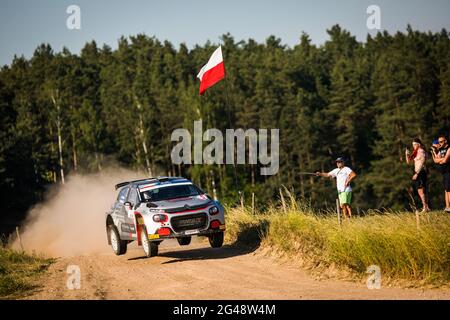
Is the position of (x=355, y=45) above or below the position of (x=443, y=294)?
above

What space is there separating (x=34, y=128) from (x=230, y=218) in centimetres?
6305

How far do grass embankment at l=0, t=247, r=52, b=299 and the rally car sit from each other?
8.15 ft

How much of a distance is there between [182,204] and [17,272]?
4513 mm

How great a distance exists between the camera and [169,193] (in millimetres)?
16719

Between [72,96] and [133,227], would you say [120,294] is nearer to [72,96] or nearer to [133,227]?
[133,227]

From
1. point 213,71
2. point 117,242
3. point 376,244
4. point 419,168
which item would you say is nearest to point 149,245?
point 117,242

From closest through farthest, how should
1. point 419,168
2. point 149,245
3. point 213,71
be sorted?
point 149,245
point 419,168
point 213,71

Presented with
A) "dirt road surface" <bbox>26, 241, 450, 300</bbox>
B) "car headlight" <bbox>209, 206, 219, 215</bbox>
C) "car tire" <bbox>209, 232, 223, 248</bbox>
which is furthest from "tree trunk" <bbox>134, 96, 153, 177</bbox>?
"car headlight" <bbox>209, 206, 219, 215</bbox>

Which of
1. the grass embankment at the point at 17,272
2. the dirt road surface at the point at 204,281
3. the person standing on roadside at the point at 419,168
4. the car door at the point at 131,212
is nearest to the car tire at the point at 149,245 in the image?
the dirt road surface at the point at 204,281

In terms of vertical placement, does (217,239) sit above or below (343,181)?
below

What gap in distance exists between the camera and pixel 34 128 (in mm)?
78500

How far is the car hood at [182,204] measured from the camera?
15523 mm

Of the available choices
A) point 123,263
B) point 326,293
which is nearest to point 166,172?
point 123,263

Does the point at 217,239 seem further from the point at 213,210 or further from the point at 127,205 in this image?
the point at 127,205
